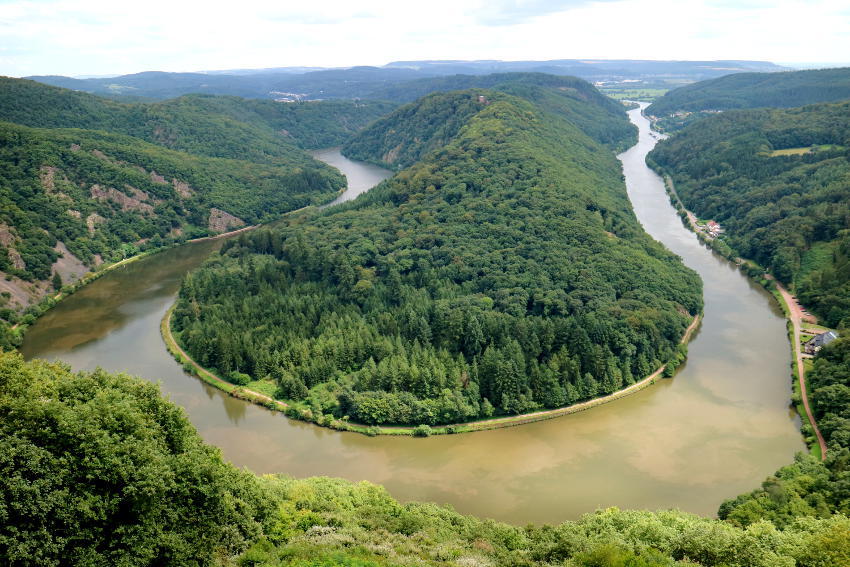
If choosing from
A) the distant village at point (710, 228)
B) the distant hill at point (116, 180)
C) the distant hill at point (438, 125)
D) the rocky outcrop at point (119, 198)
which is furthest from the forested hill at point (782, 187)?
the rocky outcrop at point (119, 198)

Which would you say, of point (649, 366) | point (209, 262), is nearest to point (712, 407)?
point (649, 366)

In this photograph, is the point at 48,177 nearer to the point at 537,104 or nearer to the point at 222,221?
the point at 222,221

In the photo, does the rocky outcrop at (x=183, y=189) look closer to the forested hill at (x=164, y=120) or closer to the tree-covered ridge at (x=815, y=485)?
the forested hill at (x=164, y=120)

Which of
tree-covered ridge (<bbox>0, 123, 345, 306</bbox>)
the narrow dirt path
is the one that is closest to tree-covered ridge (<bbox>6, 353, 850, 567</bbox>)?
the narrow dirt path

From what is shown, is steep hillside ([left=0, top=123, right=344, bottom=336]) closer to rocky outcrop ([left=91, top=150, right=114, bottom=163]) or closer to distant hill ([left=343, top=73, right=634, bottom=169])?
rocky outcrop ([left=91, top=150, right=114, bottom=163])

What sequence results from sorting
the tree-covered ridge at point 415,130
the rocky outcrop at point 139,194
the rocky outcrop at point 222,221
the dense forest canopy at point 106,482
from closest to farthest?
the dense forest canopy at point 106,482 < the rocky outcrop at point 139,194 < the rocky outcrop at point 222,221 < the tree-covered ridge at point 415,130

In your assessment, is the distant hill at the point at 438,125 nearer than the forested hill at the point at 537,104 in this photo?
Yes
